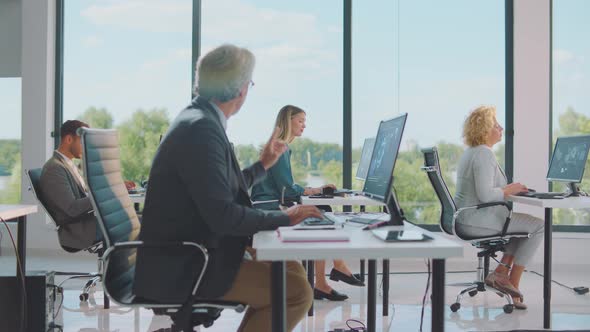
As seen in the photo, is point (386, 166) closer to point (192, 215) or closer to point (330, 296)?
point (192, 215)

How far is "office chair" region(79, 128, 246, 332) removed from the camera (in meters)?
2.17

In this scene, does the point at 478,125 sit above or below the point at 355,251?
above

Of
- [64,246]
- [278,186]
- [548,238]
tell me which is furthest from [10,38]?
[548,238]

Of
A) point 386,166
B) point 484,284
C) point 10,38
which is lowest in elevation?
point 484,284

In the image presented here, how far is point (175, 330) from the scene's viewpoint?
2.24m

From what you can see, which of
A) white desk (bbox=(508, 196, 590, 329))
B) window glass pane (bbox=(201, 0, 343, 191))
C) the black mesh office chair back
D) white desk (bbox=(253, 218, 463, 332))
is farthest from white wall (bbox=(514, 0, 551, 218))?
white desk (bbox=(253, 218, 463, 332))

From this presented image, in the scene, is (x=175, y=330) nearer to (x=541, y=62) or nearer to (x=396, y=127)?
(x=396, y=127)

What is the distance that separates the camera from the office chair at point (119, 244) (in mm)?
2172

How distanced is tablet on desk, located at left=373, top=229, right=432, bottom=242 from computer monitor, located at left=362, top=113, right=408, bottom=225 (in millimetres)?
315

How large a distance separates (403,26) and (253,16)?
4.98 feet

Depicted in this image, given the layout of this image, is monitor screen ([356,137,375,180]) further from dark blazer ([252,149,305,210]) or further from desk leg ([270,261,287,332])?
desk leg ([270,261,287,332])

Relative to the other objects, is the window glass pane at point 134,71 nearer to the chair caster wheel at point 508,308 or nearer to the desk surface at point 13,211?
the desk surface at point 13,211

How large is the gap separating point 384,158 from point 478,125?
1.87m

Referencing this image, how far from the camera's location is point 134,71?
21.7 feet
